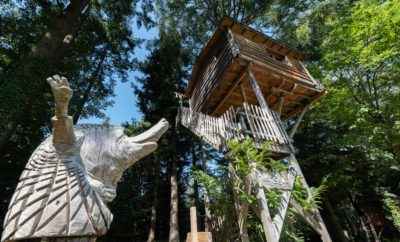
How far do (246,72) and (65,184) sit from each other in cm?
623

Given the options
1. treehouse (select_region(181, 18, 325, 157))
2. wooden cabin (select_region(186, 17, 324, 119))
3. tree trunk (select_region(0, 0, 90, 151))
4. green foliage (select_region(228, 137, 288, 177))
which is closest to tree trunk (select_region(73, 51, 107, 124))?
tree trunk (select_region(0, 0, 90, 151))

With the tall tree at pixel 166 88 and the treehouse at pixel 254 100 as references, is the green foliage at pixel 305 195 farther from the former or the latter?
the tall tree at pixel 166 88

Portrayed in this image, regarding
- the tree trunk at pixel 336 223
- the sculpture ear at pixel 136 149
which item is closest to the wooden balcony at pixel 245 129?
the sculpture ear at pixel 136 149

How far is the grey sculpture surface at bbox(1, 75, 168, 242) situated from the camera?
0.95 meters

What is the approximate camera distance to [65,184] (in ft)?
3.49

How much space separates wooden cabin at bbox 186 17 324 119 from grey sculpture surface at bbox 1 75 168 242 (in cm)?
A: 553

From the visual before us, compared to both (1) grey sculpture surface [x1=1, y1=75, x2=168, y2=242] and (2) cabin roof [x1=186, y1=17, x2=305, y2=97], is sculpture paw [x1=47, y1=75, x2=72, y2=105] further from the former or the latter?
(2) cabin roof [x1=186, y1=17, x2=305, y2=97]

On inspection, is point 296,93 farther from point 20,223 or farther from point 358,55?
point 20,223

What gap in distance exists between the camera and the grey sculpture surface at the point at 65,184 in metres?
0.95

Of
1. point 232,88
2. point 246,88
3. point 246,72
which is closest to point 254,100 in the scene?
point 246,88

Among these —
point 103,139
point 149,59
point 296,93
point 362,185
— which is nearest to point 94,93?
point 149,59

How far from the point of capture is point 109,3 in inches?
444

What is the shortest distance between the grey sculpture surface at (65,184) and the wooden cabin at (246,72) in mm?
5530

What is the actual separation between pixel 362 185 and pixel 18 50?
1597 centimetres
